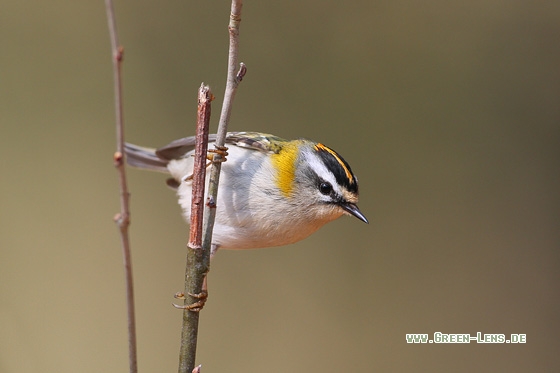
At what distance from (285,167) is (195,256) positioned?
793 mm

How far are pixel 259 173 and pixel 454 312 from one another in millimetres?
2077

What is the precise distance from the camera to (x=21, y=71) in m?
3.49

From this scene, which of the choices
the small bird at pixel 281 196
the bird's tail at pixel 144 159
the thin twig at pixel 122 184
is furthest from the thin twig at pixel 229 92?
the bird's tail at pixel 144 159

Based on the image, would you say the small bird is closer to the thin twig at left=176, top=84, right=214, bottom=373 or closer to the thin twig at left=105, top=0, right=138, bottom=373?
the thin twig at left=176, top=84, right=214, bottom=373

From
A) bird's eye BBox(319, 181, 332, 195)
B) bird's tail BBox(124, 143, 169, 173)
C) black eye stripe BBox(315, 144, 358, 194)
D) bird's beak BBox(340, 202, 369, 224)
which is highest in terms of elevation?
bird's tail BBox(124, 143, 169, 173)

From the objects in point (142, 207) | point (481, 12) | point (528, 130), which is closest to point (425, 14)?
point (481, 12)

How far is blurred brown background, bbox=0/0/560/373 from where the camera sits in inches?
134

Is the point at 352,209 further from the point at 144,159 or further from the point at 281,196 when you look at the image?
the point at 144,159

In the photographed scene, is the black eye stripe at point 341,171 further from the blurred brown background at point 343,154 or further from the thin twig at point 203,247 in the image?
the blurred brown background at point 343,154

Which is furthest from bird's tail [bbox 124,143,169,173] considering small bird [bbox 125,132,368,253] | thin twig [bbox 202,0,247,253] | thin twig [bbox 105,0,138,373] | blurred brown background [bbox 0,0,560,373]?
thin twig [bbox 105,0,138,373]

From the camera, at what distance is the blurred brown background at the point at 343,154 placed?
134 inches

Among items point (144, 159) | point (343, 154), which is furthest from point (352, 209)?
point (343, 154)

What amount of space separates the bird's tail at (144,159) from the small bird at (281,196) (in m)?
0.49

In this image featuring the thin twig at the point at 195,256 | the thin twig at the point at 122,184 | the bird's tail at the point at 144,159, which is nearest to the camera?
the thin twig at the point at 122,184
